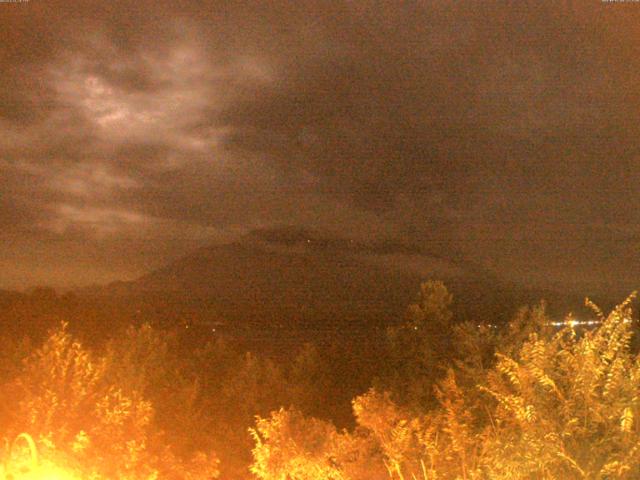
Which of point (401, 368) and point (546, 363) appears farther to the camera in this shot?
point (401, 368)

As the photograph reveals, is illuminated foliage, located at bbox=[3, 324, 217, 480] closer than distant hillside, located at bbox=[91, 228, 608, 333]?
Yes

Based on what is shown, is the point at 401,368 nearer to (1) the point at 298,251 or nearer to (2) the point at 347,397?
(2) the point at 347,397

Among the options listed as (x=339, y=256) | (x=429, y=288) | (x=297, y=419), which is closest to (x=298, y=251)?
(x=339, y=256)

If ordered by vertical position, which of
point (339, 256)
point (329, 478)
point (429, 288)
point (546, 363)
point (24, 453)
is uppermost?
point (339, 256)

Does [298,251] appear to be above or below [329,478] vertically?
above

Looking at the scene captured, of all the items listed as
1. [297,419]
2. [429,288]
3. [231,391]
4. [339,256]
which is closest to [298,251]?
[339,256]

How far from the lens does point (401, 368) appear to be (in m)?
27.6

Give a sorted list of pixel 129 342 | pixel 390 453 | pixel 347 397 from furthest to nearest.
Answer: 1. pixel 129 342
2. pixel 347 397
3. pixel 390 453

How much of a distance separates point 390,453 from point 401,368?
1552 cm

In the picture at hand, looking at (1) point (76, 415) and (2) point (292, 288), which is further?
(2) point (292, 288)

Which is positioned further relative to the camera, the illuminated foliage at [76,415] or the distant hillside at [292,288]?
the distant hillside at [292,288]

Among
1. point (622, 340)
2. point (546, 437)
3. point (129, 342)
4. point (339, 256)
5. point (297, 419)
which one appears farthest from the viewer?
point (339, 256)

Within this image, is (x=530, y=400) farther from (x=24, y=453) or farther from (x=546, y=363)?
(x=24, y=453)

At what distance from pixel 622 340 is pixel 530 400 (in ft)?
3.71
